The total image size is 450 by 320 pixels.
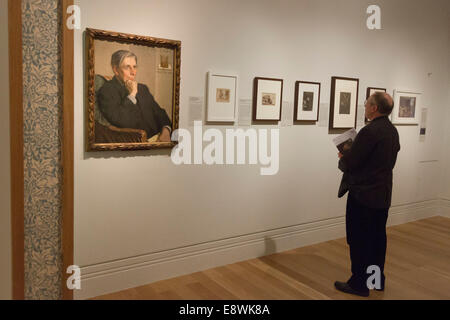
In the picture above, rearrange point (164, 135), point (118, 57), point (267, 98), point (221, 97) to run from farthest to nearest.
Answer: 1. point (267, 98)
2. point (221, 97)
3. point (164, 135)
4. point (118, 57)

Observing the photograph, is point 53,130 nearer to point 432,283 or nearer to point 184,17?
point 184,17

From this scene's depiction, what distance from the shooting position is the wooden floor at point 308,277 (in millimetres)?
4520

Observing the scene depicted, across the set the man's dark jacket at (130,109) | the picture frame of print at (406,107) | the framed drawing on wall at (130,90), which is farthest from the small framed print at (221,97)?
the picture frame of print at (406,107)

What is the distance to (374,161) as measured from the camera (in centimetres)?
436

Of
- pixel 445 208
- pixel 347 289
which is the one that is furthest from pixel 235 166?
pixel 445 208

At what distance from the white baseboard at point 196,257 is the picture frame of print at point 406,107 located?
214 centimetres

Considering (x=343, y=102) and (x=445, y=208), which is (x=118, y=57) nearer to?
(x=343, y=102)

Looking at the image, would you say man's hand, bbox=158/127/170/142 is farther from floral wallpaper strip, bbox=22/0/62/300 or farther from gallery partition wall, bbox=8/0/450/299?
floral wallpaper strip, bbox=22/0/62/300

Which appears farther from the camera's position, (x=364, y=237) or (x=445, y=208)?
(x=445, y=208)

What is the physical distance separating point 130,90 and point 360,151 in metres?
2.48

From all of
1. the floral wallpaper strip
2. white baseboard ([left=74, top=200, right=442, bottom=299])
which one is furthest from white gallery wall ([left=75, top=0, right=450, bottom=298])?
the floral wallpaper strip

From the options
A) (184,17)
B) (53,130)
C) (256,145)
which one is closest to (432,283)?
(256,145)

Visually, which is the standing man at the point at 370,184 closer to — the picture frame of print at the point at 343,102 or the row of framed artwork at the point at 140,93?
the row of framed artwork at the point at 140,93

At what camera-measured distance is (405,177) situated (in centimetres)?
750
